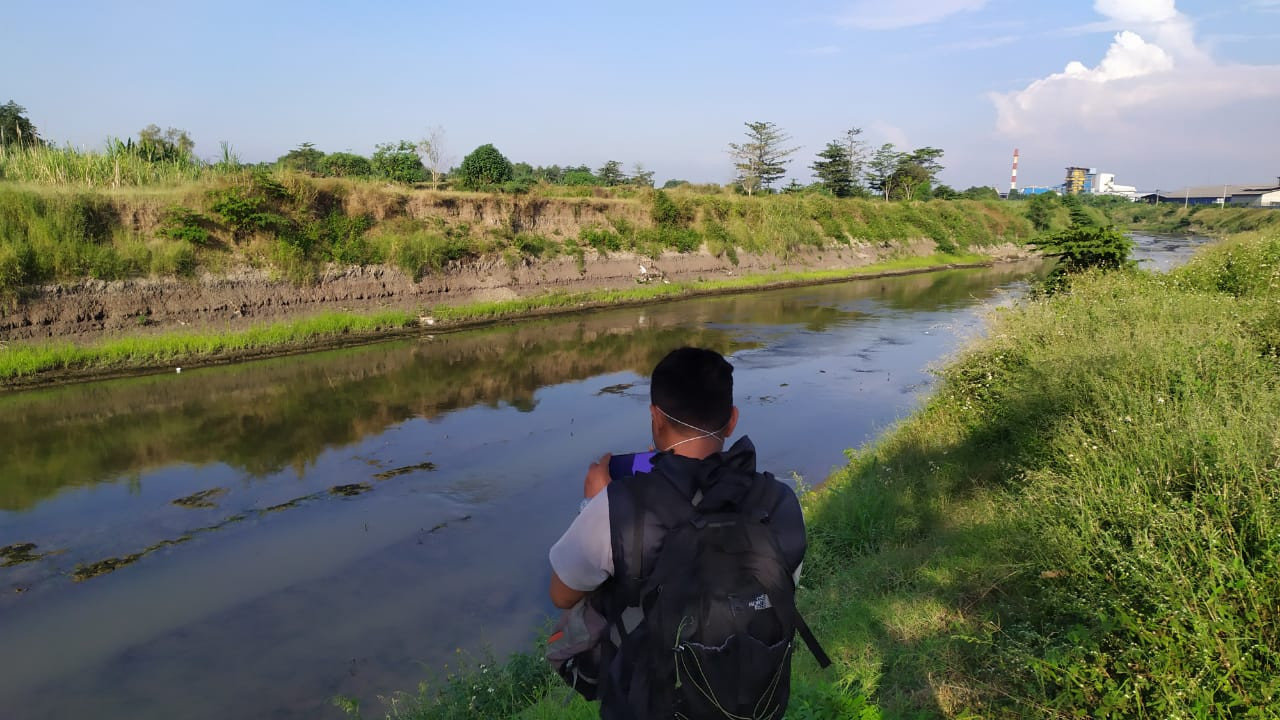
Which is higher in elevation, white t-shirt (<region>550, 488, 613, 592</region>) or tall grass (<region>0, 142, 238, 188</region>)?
tall grass (<region>0, 142, 238, 188</region>)

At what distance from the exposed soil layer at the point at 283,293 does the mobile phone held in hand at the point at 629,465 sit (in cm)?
1416

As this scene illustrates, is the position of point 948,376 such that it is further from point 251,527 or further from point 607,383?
point 251,527

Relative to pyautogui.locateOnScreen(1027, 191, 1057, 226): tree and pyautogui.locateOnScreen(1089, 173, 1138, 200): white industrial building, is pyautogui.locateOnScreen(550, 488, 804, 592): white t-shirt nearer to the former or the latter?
pyautogui.locateOnScreen(1027, 191, 1057, 226): tree

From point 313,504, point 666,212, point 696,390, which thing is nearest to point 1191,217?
point 666,212

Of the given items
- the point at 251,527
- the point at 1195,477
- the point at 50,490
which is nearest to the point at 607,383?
the point at 251,527

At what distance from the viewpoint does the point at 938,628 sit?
409cm

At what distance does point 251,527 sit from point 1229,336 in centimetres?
848

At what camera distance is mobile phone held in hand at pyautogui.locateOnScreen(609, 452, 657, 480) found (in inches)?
74.0

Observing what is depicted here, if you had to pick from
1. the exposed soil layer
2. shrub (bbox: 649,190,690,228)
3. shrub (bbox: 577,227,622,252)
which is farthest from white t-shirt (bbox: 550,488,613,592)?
shrub (bbox: 649,190,690,228)

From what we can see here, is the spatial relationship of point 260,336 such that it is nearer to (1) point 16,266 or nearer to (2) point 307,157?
(1) point 16,266

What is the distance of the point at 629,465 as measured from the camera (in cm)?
190

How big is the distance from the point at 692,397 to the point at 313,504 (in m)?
6.71

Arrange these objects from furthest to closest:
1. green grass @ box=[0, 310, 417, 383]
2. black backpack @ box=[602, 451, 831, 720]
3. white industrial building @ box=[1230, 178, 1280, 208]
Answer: white industrial building @ box=[1230, 178, 1280, 208], green grass @ box=[0, 310, 417, 383], black backpack @ box=[602, 451, 831, 720]

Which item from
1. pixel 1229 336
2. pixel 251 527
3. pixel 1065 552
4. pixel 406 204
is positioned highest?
pixel 406 204
